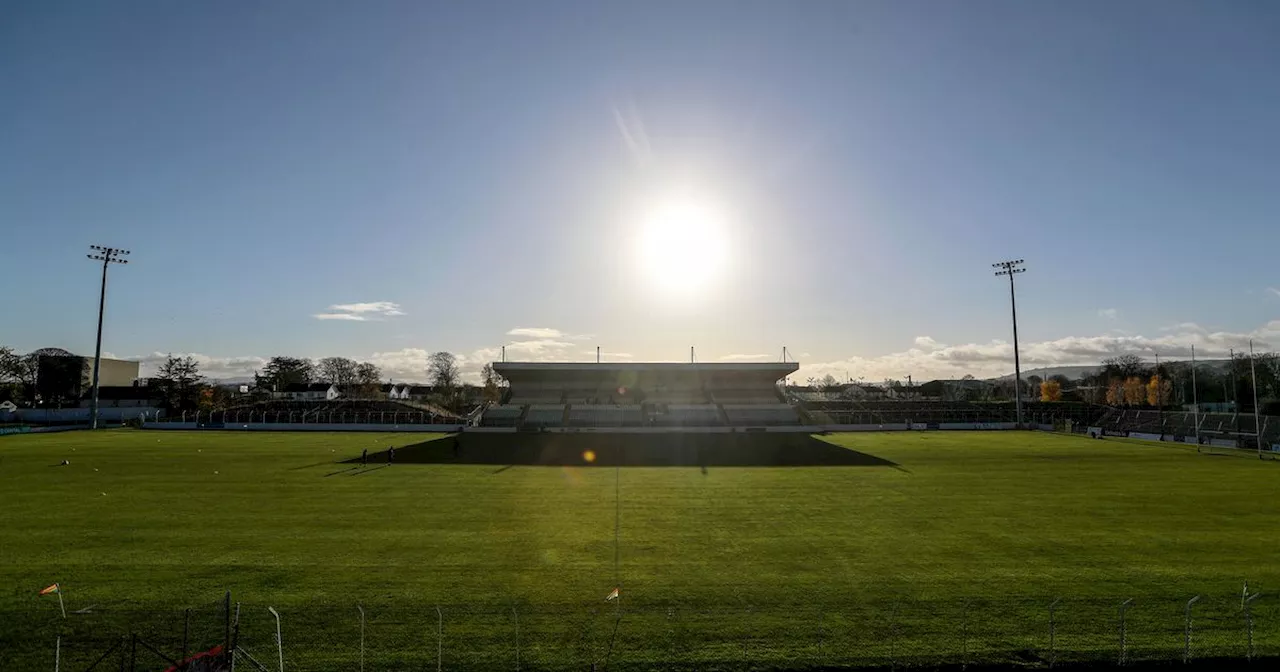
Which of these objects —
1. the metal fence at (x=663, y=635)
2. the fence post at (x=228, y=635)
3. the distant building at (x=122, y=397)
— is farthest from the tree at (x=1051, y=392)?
the distant building at (x=122, y=397)

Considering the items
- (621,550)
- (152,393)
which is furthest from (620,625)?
(152,393)

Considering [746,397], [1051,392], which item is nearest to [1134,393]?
[1051,392]

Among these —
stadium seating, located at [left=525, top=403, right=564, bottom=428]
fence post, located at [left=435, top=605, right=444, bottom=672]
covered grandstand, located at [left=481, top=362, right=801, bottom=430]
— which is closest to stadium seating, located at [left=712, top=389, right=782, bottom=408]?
covered grandstand, located at [left=481, top=362, right=801, bottom=430]

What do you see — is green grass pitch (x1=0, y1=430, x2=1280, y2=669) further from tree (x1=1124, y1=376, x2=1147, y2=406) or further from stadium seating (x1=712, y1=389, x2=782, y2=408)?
tree (x1=1124, y1=376, x2=1147, y2=406)

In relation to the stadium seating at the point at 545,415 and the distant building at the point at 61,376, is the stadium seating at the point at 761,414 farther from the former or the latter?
the distant building at the point at 61,376

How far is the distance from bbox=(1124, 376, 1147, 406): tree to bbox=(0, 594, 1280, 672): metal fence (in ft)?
460

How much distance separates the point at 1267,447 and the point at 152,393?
6144 inches

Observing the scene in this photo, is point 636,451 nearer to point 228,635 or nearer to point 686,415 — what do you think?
point 686,415

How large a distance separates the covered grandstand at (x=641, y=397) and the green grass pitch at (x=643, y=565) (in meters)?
38.6

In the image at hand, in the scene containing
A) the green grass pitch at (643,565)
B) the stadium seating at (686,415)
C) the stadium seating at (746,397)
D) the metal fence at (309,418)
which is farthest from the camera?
the stadium seating at (746,397)

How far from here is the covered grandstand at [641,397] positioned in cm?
7319

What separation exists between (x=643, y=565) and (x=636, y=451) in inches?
1340

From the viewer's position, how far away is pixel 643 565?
17.6 meters

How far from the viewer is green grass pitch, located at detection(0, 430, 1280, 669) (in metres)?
12.6
